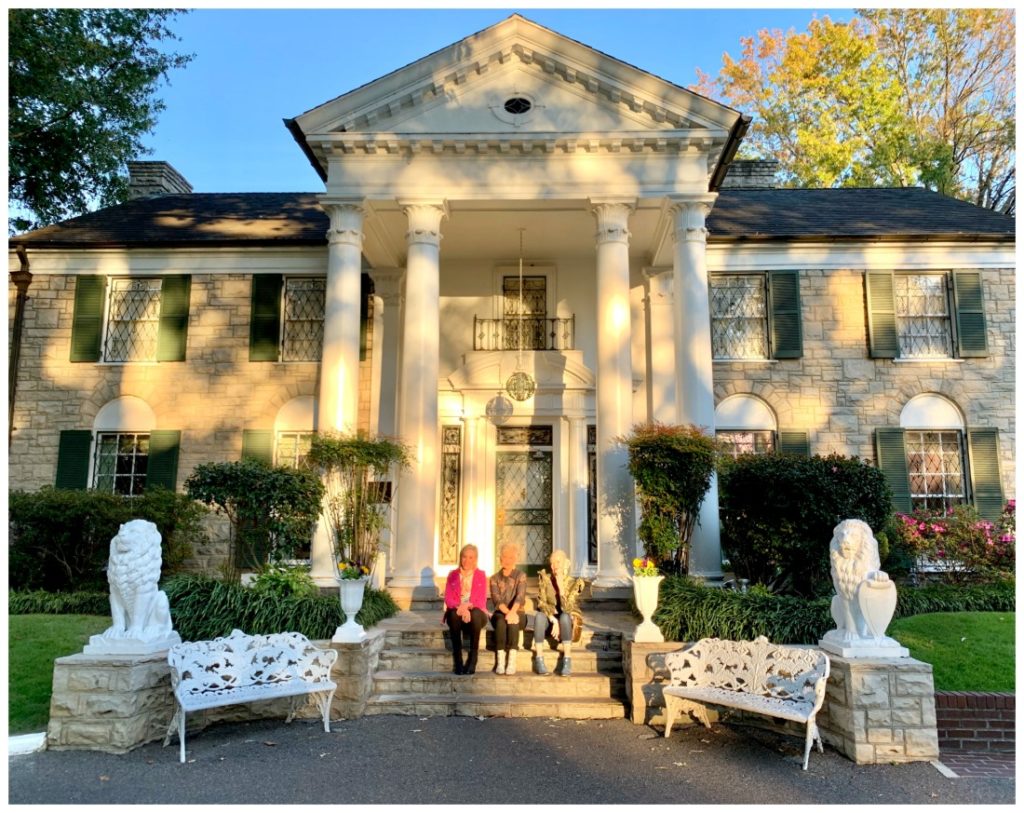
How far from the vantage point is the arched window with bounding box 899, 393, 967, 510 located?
13.1m

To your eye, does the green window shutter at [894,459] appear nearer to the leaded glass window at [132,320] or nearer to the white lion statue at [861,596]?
the white lion statue at [861,596]

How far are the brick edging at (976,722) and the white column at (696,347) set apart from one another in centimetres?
405

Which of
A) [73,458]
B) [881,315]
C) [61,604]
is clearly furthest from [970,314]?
[73,458]

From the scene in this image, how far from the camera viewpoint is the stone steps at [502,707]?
6.93m

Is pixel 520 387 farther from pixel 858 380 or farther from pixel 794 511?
pixel 858 380

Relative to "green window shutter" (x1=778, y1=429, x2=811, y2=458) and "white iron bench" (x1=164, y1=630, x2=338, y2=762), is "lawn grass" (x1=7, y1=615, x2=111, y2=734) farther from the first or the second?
"green window shutter" (x1=778, y1=429, x2=811, y2=458)

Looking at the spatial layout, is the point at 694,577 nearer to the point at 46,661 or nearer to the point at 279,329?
the point at 46,661

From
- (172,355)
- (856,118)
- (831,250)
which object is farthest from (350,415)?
(856,118)

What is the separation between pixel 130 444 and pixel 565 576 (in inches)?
375

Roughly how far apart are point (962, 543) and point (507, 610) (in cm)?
803

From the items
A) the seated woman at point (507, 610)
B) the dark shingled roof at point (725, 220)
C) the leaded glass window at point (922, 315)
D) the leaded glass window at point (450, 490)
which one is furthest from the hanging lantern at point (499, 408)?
the leaded glass window at point (922, 315)

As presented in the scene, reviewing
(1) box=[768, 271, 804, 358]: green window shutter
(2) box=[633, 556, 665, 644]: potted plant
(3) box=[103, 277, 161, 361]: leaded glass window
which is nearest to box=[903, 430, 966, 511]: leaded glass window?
(1) box=[768, 271, 804, 358]: green window shutter

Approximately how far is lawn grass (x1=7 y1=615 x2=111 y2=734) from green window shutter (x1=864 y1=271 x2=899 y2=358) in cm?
1266

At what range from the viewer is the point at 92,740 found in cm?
595
